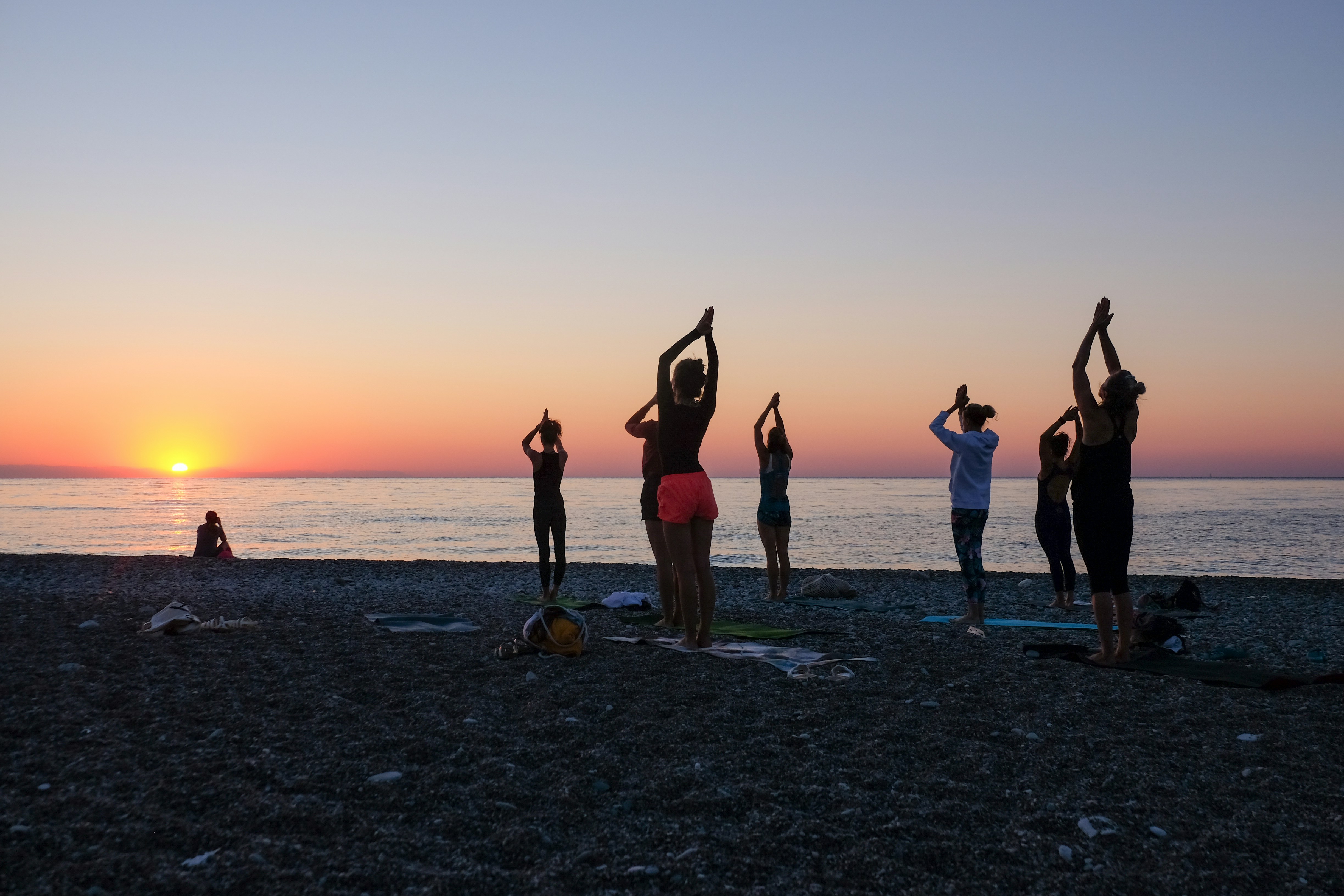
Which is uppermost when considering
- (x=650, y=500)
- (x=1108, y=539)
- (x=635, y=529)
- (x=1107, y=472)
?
(x=1107, y=472)

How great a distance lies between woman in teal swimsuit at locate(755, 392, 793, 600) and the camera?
11.0m

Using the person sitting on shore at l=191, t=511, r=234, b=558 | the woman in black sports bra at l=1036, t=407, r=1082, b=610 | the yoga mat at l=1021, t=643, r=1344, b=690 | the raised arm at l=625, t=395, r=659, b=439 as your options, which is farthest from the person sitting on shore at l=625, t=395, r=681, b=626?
the person sitting on shore at l=191, t=511, r=234, b=558

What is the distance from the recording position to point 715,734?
4.65 metres

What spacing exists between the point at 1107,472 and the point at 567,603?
6.59 m

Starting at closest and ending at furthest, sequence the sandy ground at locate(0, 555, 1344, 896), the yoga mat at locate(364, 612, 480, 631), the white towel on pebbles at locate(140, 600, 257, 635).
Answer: the sandy ground at locate(0, 555, 1344, 896) < the white towel on pebbles at locate(140, 600, 257, 635) < the yoga mat at locate(364, 612, 480, 631)

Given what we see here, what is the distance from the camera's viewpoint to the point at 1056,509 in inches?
412

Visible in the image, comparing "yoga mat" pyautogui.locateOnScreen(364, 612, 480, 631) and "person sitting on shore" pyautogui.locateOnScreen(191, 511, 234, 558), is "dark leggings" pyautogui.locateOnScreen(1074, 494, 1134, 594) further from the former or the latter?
"person sitting on shore" pyautogui.locateOnScreen(191, 511, 234, 558)

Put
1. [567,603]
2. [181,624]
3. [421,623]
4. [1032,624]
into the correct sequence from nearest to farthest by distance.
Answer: [181,624]
[421,623]
[1032,624]
[567,603]

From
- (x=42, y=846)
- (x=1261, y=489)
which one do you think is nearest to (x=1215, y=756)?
(x=42, y=846)

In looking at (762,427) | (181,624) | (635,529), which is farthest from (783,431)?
(635,529)

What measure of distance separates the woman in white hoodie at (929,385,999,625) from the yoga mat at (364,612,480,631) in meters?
4.73

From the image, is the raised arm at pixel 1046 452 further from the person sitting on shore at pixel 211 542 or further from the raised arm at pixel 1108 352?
the person sitting on shore at pixel 211 542

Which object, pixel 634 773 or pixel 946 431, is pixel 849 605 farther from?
pixel 634 773

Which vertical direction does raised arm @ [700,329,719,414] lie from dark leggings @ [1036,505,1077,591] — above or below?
above
